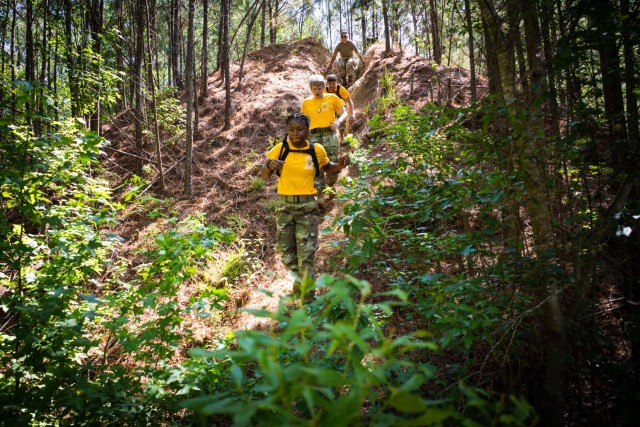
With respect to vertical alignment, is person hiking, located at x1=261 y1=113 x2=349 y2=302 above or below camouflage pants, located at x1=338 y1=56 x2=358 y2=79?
below

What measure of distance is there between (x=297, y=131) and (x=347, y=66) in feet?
29.2

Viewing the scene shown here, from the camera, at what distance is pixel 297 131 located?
12.7 ft

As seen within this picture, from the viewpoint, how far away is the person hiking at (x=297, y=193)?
12.7 feet

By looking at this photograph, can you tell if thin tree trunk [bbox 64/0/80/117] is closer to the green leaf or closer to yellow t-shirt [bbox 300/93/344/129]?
yellow t-shirt [bbox 300/93/344/129]

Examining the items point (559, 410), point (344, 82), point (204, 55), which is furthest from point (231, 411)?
point (344, 82)

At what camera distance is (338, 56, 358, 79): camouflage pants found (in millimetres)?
11595

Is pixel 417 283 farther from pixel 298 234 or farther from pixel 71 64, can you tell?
pixel 71 64

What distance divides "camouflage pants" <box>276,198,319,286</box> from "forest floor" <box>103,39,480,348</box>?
0.34 metres

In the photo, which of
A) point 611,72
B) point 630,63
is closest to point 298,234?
point 611,72

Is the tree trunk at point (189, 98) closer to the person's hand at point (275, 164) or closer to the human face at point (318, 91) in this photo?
the human face at point (318, 91)

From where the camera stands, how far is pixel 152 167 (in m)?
8.66

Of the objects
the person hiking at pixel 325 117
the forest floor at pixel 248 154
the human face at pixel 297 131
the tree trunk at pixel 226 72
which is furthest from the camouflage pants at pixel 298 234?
the tree trunk at pixel 226 72

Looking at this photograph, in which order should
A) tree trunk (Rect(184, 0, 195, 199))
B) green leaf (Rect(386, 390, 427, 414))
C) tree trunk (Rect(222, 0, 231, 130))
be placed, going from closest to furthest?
green leaf (Rect(386, 390, 427, 414))
tree trunk (Rect(184, 0, 195, 199))
tree trunk (Rect(222, 0, 231, 130))

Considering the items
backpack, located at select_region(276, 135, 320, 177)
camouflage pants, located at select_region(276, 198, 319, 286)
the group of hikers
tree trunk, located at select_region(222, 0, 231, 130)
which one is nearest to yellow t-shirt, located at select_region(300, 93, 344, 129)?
the group of hikers
